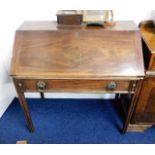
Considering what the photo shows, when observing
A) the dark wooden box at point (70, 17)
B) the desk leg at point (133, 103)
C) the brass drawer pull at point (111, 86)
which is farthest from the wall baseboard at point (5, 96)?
the desk leg at point (133, 103)

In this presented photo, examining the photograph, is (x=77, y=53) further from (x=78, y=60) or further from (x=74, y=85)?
(x=74, y=85)

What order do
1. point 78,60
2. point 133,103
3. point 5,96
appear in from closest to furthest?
1. point 78,60
2. point 133,103
3. point 5,96

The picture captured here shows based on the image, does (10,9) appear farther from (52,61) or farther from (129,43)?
(129,43)

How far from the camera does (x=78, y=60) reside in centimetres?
109

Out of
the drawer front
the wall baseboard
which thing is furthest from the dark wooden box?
the wall baseboard

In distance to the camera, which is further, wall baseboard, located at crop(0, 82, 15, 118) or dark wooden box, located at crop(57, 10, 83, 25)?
wall baseboard, located at crop(0, 82, 15, 118)

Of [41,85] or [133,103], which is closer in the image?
[41,85]

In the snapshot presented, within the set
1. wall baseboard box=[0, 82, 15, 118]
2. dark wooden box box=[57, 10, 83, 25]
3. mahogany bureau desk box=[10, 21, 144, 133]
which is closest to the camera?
mahogany bureau desk box=[10, 21, 144, 133]

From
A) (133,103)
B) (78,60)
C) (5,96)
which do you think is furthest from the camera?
(5,96)

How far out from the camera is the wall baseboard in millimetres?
1666

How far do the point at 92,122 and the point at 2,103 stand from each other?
97cm

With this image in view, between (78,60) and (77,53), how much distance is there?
5 cm

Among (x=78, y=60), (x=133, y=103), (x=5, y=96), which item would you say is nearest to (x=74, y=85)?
(x=78, y=60)

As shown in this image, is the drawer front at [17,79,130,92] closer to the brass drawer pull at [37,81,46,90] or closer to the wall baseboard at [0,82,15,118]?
the brass drawer pull at [37,81,46,90]
